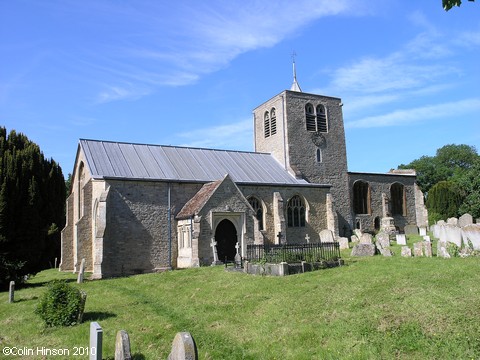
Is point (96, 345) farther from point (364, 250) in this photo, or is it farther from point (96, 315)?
point (364, 250)

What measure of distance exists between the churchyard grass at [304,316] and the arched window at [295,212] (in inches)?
522

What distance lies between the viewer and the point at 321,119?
34469 mm

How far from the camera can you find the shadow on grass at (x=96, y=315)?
1189cm

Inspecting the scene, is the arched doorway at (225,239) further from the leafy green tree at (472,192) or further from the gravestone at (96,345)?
the leafy green tree at (472,192)

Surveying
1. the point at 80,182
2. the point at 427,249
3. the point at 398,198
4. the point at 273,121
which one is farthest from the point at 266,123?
the point at 427,249

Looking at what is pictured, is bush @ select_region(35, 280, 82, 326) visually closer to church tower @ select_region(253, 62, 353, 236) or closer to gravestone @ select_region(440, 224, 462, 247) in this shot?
gravestone @ select_region(440, 224, 462, 247)

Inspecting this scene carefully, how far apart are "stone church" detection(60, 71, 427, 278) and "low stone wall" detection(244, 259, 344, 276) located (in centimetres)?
626

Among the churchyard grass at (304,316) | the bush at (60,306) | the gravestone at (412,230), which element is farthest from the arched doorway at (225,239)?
the gravestone at (412,230)

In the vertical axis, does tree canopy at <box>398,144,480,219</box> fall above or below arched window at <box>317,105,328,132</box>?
below

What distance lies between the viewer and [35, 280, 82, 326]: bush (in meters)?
11.4

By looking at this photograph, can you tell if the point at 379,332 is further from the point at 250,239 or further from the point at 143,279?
the point at 250,239

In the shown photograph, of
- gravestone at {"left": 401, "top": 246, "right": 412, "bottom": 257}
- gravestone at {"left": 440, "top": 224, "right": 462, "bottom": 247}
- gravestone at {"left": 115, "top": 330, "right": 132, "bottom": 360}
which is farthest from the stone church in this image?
gravestone at {"left": 115, "top": 330, "right": 132, "bottom": 360}

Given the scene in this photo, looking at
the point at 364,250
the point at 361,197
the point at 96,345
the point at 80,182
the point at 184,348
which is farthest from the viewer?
the point at 361,197

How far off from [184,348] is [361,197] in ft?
103
